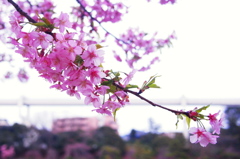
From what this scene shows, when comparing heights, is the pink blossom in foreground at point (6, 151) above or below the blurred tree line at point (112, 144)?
below

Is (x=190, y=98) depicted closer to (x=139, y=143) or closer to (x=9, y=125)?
(x=139, y=143)

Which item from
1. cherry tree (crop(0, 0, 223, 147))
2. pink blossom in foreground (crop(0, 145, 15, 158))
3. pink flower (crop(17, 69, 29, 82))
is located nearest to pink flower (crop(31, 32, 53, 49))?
cherry tree (crop(0, 0, 223, 147))

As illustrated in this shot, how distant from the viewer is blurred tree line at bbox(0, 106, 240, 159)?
17.0ft

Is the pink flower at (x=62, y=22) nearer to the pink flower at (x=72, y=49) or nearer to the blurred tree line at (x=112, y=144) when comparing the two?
the pink flower at (x=72, y=49)

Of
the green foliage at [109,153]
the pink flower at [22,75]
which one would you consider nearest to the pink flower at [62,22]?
the pink flower at [22,75]

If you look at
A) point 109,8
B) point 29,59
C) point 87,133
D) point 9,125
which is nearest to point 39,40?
point 29,59

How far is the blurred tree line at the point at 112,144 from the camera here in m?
5.18

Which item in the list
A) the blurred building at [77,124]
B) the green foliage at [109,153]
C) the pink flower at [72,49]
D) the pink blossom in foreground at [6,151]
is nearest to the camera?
the pink flower at [72,49]

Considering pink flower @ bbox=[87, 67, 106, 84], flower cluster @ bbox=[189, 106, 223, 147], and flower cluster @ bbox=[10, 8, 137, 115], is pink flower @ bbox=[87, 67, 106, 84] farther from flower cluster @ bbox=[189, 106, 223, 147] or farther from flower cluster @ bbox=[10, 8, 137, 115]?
flower cluster @ bbox=[189, 106, 223, 147]

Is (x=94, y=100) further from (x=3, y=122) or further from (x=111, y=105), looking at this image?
(x=3, y=122)

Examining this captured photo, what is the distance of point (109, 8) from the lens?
6.91ft

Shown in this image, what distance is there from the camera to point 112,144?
5691mm

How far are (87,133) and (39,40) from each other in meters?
5.66

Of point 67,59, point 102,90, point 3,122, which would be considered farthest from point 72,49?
point 3,122
